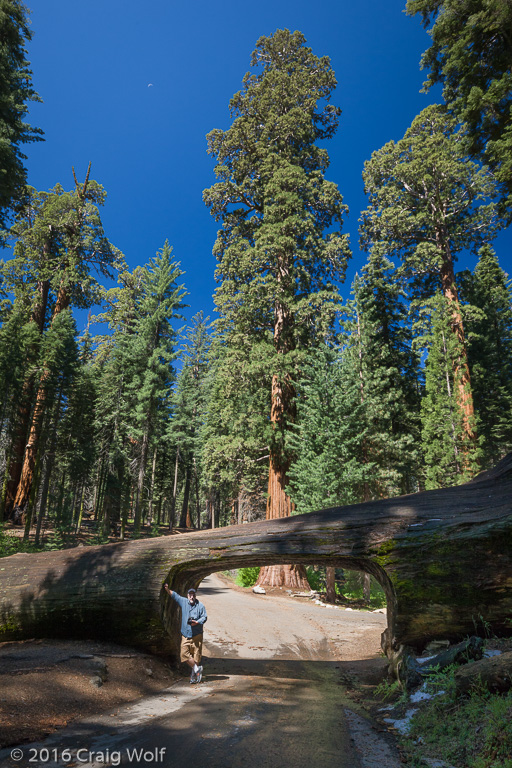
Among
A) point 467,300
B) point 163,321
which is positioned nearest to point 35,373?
point 163,321

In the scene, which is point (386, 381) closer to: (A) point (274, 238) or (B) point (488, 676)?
(A) point (274, 238)

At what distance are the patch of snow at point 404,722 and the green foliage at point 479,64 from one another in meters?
14.7

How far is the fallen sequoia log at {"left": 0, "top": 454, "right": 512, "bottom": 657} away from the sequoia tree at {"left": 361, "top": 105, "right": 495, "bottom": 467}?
1690cm

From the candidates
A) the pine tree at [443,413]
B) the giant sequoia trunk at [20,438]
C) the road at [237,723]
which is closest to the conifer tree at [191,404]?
the giant sequoia trunk at [20,438]

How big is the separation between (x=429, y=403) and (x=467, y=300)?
37.7 feet

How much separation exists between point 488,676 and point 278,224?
18.4m

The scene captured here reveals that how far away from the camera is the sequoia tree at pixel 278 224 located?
19.0 m

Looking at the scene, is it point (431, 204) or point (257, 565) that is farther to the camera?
point (431, 204)

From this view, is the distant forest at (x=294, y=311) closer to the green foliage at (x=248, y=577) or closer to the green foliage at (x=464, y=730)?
the green foliage at (x=248, y=577)

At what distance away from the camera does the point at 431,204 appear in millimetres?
25781

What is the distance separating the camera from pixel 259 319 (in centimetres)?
2067

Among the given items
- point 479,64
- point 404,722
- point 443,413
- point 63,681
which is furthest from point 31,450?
point 479,64

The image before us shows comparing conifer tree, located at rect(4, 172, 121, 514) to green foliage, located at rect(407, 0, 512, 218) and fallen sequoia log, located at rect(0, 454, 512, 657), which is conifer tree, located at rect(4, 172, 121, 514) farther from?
green foliage, located at rect(407, 0, 512, 218)

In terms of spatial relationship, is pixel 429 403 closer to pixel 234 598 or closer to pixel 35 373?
pixel 234 598
